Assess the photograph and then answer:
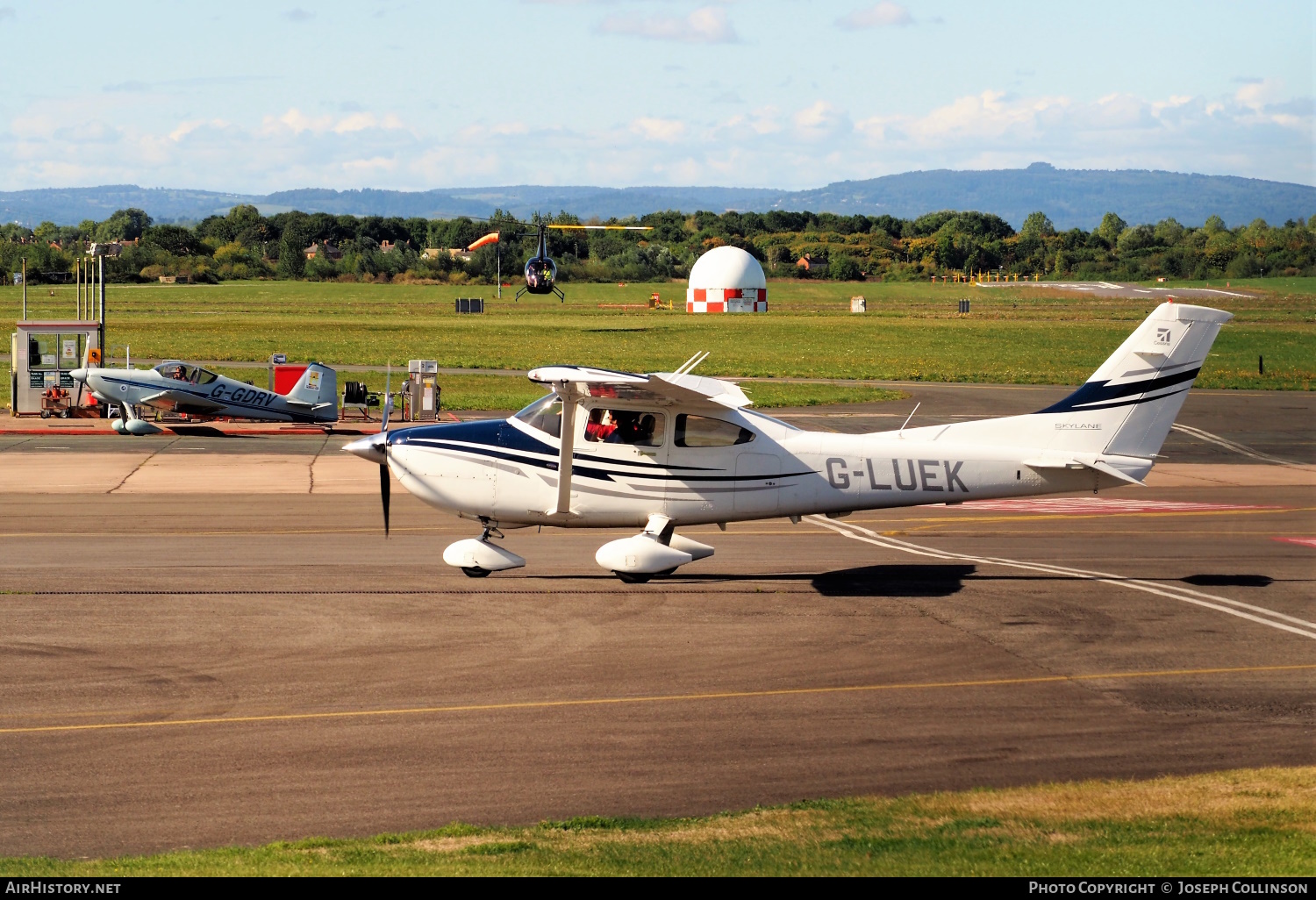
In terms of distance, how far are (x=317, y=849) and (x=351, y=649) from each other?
547 centimetres

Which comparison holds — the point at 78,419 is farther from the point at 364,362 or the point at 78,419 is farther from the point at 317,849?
the point at 317,849

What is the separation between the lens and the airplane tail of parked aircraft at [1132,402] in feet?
54.7

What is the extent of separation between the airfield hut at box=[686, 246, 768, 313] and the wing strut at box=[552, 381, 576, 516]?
91822 mm

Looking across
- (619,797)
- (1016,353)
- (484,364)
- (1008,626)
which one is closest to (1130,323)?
(1016,353)

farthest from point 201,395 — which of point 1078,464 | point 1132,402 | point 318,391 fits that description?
point 1132,402

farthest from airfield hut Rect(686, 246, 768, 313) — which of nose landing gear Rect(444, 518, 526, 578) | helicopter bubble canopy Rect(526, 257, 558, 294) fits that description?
nose landing gear Rect(444, 518, 526, 578)

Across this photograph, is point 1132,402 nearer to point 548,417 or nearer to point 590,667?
point 548,417

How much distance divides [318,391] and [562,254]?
12880 cm

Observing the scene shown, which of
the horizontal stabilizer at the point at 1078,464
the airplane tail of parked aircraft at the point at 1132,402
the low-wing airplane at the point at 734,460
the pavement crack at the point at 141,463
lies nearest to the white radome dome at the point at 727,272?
the pavement crack at the point at 141,463

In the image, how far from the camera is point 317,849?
8289mm

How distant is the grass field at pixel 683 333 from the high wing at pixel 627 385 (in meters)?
36.1

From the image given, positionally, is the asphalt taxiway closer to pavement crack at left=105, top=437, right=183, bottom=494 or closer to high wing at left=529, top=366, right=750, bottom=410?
pavement crack at left=105, top=437, right=183, bottom=494

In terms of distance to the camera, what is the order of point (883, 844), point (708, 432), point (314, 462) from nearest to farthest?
point (883, 844), point (708, 432), point (314, 462)

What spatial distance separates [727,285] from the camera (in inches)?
4235
